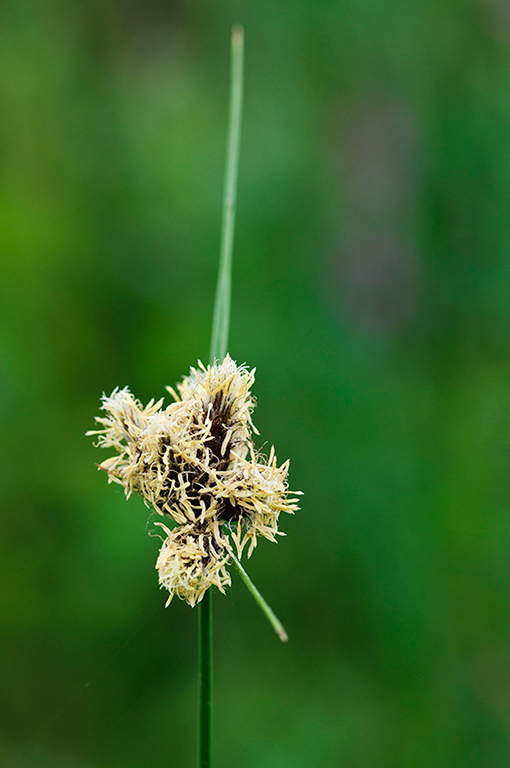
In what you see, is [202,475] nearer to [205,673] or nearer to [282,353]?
[205,673]

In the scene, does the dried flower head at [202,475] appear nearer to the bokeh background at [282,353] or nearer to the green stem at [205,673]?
the green stem at [205,673]

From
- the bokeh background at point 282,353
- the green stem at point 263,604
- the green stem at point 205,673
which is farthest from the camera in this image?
the bokeh background at point 282,353

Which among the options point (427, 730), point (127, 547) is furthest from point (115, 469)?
point (427, 730)

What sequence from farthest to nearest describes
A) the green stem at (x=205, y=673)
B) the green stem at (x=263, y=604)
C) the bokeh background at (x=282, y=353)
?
the bokeh background at (x=282, y=353) → the green stem at (x=205, y=673) → the green stem at (x=263, y=604)

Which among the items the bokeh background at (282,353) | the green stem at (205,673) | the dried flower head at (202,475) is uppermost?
the bokeh background at (282,353)

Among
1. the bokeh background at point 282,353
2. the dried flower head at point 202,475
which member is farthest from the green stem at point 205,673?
the bokeh background at point 282,353

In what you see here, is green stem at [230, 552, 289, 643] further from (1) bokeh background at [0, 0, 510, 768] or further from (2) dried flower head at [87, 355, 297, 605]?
(1) bokeh background at [0, 0, 510, 768]

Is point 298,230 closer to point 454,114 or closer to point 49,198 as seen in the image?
point 454,114
